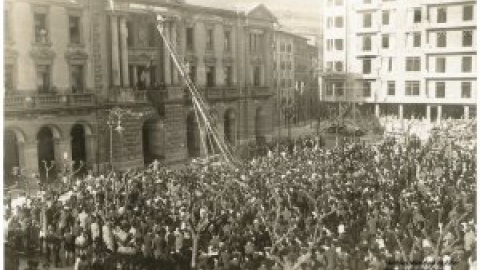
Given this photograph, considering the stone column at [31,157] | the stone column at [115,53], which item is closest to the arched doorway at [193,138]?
the stone column at [115,53]

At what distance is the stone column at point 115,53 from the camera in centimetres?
3950

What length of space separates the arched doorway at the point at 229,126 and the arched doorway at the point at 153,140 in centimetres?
907

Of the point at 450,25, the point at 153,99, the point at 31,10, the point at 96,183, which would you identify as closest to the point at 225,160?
the point at 153,99

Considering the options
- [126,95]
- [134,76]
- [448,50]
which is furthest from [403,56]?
[126,95]

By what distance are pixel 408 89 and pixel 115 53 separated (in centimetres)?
3070

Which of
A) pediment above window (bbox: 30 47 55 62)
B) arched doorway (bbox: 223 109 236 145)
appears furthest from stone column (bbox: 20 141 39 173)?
arched doorway (bbox: 223 109 236 145)

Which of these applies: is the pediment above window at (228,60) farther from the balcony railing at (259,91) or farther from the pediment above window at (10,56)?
the pediment above window at (10,56)

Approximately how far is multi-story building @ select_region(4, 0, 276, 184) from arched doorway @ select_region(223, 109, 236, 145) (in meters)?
0.09

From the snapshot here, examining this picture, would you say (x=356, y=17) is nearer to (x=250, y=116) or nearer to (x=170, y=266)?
(x=250, y=116)

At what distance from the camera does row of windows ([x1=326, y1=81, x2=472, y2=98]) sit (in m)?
52.4

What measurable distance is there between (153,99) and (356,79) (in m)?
26.9

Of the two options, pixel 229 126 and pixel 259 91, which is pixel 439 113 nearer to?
pixel 259 91

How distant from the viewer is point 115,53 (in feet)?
131

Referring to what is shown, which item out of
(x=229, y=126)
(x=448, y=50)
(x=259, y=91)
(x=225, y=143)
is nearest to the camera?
(x=225, y=143)
